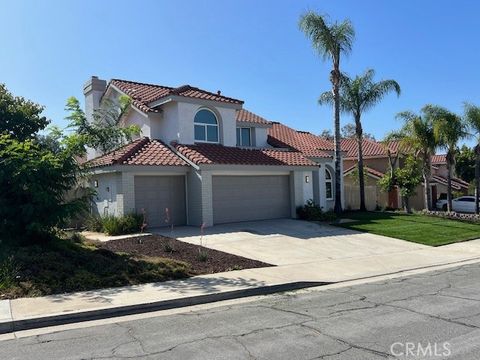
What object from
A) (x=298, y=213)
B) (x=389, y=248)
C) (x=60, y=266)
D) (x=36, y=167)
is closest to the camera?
(x=60, y=266)

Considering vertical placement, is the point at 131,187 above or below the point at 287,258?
above

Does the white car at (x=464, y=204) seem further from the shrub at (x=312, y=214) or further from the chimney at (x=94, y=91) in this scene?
the chimney at (x=94, y=91)

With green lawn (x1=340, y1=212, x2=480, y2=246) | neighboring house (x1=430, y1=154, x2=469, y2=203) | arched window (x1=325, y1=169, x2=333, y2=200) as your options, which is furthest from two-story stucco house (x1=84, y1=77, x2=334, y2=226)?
neighboring house (x1=430, y1=154, x2=469, y2=203)

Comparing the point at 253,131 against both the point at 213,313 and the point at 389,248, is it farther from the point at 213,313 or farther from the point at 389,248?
the point at 213,313

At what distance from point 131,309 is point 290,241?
971 centimetres

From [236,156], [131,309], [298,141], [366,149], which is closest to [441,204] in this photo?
[366,149]

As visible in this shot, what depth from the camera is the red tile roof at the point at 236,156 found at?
20.8m

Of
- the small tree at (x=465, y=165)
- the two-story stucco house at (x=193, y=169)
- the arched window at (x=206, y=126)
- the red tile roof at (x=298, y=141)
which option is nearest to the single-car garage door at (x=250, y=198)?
the two-story stucco house at (x=193, y=169)

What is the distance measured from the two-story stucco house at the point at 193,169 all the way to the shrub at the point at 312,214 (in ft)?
1.37

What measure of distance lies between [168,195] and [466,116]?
1830 cm

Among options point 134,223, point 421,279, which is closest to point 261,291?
point 421,279

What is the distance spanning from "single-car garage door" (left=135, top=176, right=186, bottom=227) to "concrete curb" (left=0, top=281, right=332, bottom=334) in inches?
418

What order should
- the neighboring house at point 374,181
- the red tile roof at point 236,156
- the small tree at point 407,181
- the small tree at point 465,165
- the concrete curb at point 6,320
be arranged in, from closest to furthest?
the concrete curb at point 6,320, the red tile roof at point 236,156, the small tree at point 407,181, the neighboring house at point 374,181, the small tree at point 465,165

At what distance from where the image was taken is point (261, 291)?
31.9 ft
